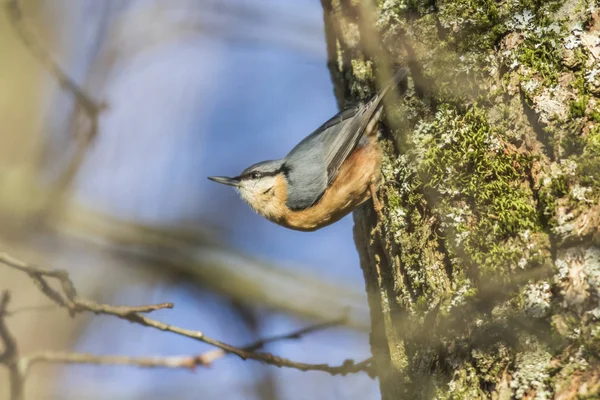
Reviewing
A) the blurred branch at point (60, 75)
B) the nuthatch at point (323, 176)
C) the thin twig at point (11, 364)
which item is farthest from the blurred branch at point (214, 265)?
the thin twig at point (11, 364)

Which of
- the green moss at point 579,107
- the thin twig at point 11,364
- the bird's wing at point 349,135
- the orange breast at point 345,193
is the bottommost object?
the thin twig at point 11,364

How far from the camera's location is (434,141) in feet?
6.43

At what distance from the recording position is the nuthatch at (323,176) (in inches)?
108

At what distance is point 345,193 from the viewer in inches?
114

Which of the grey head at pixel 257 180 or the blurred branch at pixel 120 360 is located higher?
the grey head at pixel 257 180

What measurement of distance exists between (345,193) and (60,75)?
1.37 meters

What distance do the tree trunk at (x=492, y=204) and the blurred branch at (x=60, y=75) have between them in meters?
1.28

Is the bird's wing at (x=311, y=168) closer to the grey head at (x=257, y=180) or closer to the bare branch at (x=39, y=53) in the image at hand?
the grey head at (x=257, y=180)

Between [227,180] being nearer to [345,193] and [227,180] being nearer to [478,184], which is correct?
[345,193]

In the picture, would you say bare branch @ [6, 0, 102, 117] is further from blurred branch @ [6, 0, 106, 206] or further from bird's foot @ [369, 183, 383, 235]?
bird's foot @ [369, 183, 383, 235]

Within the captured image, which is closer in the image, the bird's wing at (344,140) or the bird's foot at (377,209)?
the bird's foot at (377,209)

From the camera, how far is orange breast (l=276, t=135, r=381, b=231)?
8.97ft

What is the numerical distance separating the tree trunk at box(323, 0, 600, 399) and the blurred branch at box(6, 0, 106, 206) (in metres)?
1.28

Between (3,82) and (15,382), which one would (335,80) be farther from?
(3,82)
